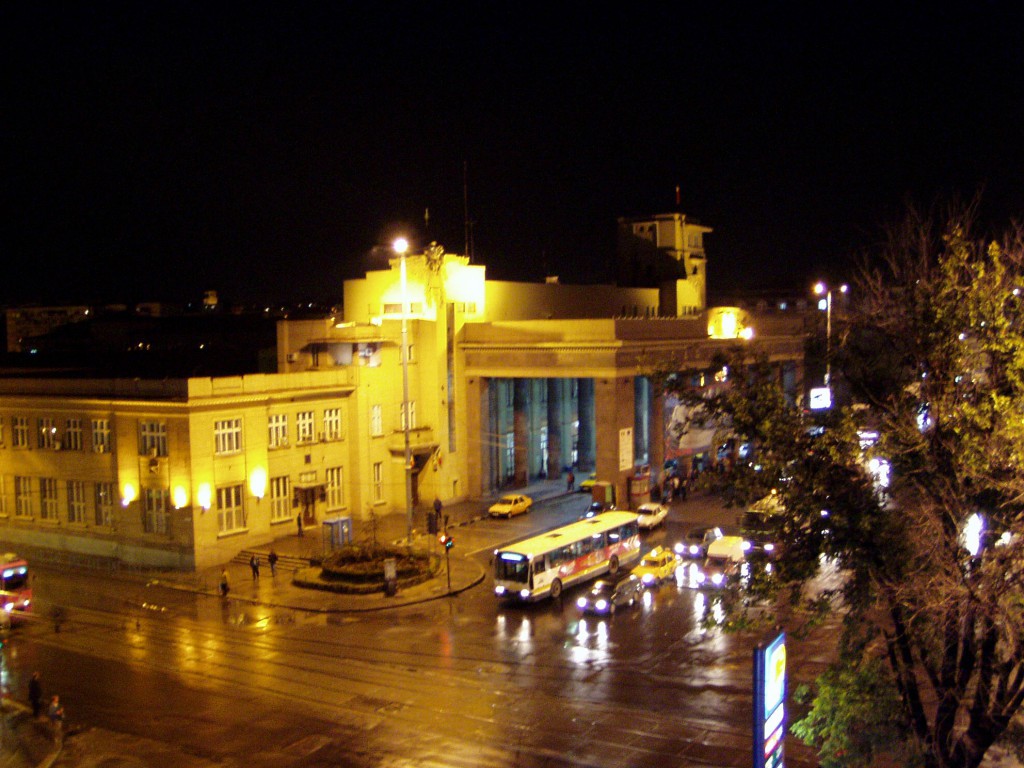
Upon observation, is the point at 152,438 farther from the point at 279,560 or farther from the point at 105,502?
the point at 279,560

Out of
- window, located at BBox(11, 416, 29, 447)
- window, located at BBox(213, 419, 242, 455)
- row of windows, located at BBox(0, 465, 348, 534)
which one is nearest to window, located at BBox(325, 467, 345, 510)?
row of windows, located at BBox(0, 465, 348, 534)

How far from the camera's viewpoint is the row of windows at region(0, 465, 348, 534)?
41469 mm

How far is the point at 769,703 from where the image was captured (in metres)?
12.3

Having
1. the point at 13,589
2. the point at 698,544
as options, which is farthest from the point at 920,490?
the point at 13,589

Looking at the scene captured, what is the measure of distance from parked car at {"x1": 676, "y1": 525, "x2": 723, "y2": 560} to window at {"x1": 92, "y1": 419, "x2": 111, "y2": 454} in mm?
25433

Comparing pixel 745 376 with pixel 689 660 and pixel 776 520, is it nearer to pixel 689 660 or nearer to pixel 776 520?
pixel 776 520

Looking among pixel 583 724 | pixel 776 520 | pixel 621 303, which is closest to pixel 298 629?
pixel 583 724

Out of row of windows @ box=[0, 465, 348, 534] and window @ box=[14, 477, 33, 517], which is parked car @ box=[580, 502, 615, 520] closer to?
row of windows @ box=[0, 465, 348, 534]

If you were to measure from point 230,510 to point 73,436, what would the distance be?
8.86 meters

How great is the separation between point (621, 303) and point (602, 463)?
2214cm

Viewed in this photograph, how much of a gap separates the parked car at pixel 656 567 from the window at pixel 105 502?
2331cm

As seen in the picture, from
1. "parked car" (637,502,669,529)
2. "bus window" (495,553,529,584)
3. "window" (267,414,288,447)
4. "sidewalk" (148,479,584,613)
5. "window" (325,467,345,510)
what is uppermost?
"window" (267,414,288,447)

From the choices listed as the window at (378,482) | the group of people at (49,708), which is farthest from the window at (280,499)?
the group of people at (49,708)

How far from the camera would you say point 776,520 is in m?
13.2
